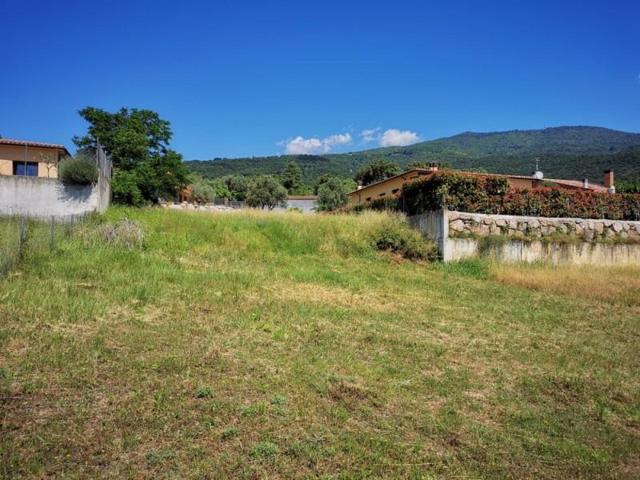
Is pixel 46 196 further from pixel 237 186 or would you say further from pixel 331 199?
pixel 237 186

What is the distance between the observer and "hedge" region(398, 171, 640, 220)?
1611cm

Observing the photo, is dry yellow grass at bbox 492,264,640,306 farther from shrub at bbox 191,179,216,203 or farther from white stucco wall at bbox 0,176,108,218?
shrub at bbox 191,179,216,203

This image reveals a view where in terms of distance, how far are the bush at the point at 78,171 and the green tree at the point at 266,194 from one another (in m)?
40.2

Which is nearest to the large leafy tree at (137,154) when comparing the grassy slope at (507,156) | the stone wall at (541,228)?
the stone wall at (541,228)

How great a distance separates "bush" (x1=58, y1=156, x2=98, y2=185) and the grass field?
729 centimetres

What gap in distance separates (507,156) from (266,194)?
199 feet

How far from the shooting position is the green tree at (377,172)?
6344 cm

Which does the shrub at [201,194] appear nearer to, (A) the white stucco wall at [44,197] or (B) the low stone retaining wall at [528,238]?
(A) the white stucco wall at [44,197]

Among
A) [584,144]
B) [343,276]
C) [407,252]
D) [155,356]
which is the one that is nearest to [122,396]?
[155,356]

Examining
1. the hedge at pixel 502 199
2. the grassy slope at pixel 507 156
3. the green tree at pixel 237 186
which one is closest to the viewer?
the hedge at pixel 502 199

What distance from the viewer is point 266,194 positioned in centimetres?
5803

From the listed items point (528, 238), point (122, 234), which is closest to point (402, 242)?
point (528, 238)

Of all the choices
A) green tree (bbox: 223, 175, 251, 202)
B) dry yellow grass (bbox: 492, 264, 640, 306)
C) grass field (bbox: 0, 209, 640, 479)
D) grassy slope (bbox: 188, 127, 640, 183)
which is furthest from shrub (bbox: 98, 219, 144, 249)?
grassy slope (bbox: 188, 127, 640, 183)

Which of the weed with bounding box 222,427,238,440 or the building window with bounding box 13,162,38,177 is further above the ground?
the building window with bounding box 13,162,38,177
